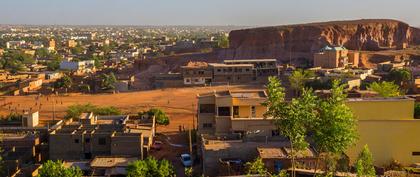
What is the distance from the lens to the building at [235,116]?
1977 centimetres

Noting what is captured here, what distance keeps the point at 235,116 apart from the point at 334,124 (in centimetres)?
1086

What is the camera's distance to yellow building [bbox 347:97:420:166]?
1816 cm

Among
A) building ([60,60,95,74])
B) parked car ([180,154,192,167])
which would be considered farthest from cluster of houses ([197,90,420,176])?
building ([60,60,95,74])

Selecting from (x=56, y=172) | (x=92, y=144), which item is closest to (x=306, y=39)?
(x=92, y=144)

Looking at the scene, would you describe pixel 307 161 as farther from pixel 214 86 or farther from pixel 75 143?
pixel 214 86

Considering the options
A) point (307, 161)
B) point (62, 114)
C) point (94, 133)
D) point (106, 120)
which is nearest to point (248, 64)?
point (62, 114)

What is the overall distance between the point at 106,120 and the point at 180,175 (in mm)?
8658

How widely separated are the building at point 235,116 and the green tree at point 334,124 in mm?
8401

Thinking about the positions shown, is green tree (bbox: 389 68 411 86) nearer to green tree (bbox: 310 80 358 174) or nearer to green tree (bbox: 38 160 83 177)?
green tree (bbox: 38 160 83 177)

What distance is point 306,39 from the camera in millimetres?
63094

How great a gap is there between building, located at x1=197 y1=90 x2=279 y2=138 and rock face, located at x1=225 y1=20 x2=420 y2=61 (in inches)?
1572

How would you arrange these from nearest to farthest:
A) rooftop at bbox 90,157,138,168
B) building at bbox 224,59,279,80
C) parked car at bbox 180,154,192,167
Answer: rooftop at bbox 90,157,138,168 < parked car at bbox 180,154,192,167 < building at bbox 224,59,279,80

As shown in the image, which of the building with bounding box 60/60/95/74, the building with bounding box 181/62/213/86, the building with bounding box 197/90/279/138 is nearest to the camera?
the building with bounding box 197/90/279/138

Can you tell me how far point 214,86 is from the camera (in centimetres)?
4594
